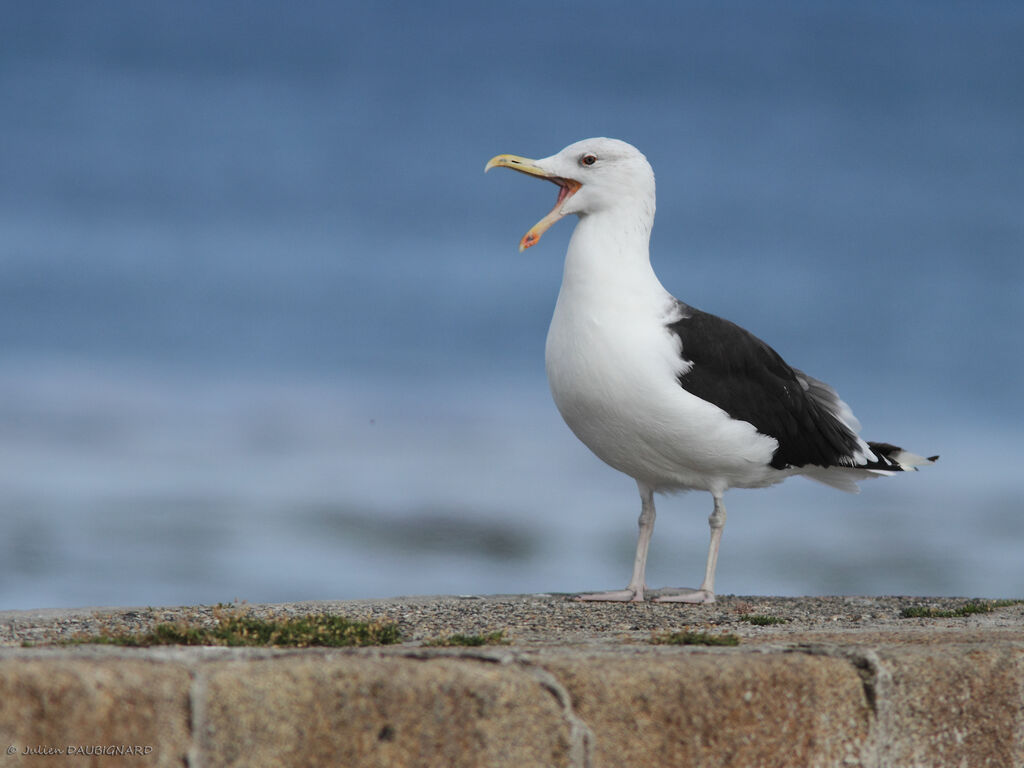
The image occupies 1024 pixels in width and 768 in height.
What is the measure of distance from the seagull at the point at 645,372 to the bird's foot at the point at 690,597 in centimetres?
1

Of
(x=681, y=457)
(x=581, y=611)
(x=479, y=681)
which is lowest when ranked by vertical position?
(x=479, y=681)

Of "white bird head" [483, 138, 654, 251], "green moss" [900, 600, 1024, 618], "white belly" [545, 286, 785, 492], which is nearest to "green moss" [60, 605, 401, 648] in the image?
"white belly" [545, 286, 785, 492]

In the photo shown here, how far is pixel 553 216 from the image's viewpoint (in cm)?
1104

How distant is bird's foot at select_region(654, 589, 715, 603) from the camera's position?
10.7m

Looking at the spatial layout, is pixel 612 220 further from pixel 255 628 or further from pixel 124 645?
pixel 124 645

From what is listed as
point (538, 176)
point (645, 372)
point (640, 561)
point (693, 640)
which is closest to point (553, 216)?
point (538, 176)

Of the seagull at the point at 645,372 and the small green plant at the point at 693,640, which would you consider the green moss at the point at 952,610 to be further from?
the small green plant at the point at 693,640

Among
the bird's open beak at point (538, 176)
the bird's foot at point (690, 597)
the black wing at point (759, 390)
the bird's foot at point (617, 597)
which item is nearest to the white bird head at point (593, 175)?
the bird's open beak at point (538, 176)

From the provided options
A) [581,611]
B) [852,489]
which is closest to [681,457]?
[581,611]

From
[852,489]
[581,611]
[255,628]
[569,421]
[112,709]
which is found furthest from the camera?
[852,489]

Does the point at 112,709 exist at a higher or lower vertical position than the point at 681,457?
lower

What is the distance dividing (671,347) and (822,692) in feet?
14.4

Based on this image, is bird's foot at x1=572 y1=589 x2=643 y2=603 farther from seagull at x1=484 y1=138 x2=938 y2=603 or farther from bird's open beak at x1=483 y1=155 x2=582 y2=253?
bird's open beak at x1=483 y1=155 x2=582 y2=253

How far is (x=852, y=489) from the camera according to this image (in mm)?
12617
